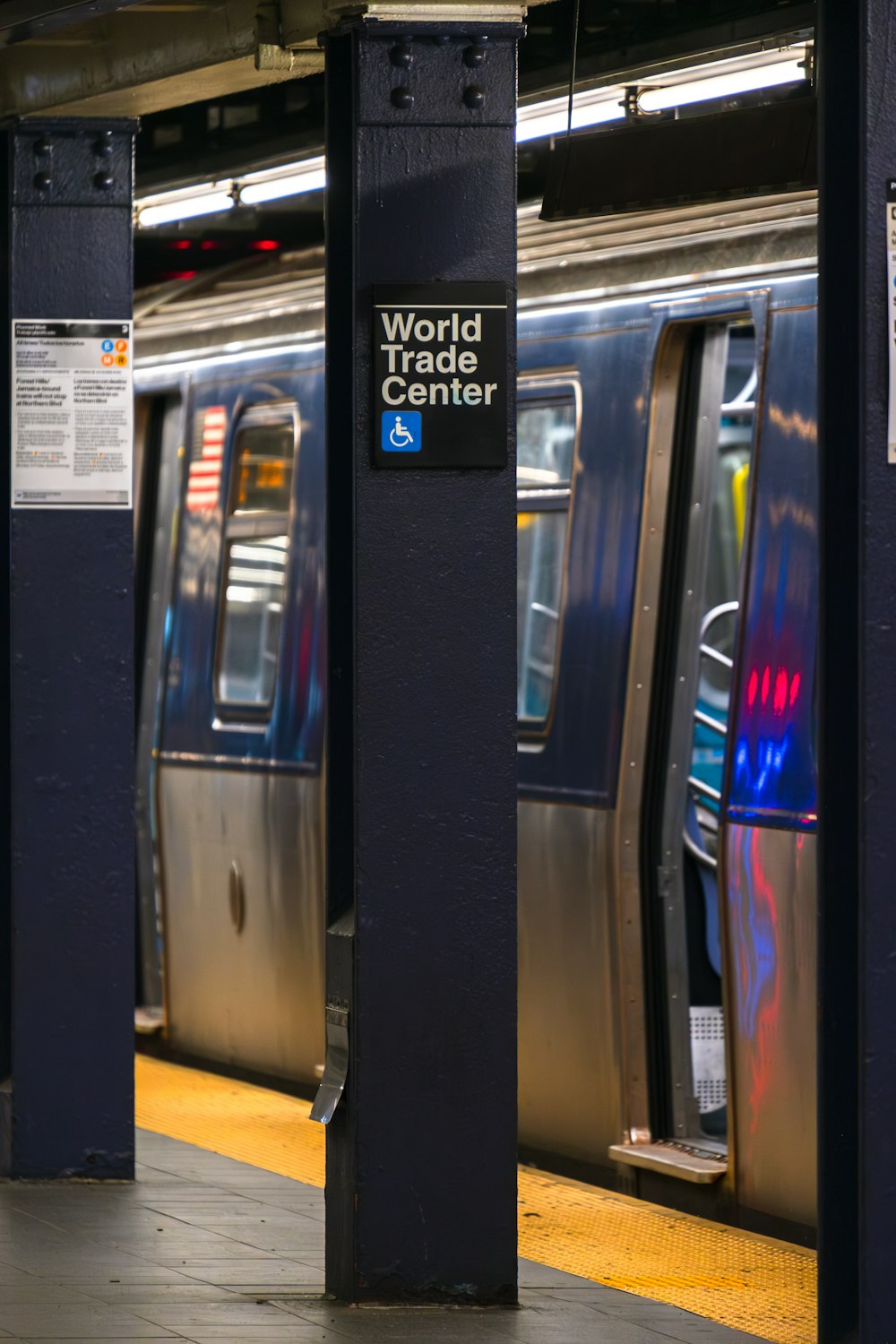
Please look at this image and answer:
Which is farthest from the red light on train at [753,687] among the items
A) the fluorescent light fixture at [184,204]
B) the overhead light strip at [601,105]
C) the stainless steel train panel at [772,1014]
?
the fluorescent light fixture at [184,204]

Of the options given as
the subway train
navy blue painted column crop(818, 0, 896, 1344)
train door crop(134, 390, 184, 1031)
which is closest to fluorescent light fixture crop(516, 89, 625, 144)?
the subway train

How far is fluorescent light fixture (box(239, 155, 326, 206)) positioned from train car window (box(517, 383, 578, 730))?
991mm

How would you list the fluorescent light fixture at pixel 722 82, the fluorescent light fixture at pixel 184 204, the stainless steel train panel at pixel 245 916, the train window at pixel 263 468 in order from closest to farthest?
the fluorescent light fixture at pixel 722 82 < the fluorescent light fixture at pixel 184 204 < the stainless steel train panel at pixel 245 916 < the train window at pixel 263 468

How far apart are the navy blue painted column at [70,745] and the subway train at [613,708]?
1365 mm

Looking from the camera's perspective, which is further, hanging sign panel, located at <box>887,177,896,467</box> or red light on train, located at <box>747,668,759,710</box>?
red light on train, located at <box>747,668,759,710</box>

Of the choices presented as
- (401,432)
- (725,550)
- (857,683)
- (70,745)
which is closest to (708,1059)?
(70,745)

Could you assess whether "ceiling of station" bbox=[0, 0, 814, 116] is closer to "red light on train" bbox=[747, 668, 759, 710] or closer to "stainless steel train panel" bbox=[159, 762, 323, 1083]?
"red light on train" bbox=[747, 668, 759, 710]

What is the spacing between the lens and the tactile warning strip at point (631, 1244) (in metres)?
5.53

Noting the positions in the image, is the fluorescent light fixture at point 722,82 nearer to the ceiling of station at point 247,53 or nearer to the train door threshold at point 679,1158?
the ceiling of station at point 247,53

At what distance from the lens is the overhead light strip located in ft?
19.3

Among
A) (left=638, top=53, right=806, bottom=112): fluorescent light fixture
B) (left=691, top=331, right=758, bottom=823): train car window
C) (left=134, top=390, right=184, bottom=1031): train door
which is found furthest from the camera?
(left=134, top=390, right=184, bottom=1031): train door

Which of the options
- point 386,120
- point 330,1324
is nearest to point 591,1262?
point 330,1324

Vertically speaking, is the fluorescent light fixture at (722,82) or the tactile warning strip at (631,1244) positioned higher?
the fluorescent light fixture at (722,82)

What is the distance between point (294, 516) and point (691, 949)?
2278 mm
